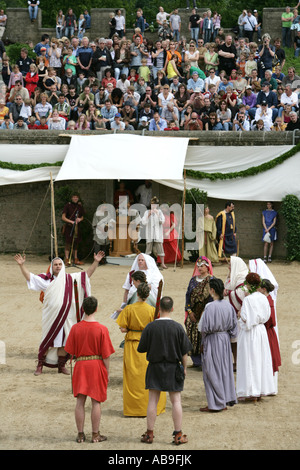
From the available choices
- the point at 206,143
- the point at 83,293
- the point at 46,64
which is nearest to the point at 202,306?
the point at 83,293

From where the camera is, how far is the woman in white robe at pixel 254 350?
10102 mm

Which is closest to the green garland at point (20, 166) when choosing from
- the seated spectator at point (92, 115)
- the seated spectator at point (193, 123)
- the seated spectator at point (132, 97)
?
the seated spectator at point (92, 115)

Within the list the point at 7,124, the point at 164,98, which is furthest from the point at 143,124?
the point at 7,124

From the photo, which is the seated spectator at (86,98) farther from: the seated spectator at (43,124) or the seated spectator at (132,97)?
the seated spectator at (43,124)

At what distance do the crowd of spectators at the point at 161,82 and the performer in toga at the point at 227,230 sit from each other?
259 centimetres

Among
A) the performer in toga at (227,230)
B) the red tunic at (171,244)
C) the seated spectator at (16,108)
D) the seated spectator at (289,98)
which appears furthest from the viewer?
the seated spectator at (16,108)

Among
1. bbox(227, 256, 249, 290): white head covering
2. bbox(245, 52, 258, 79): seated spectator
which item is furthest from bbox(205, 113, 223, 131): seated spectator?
bbox(227, 256, 249, 290): white head covering

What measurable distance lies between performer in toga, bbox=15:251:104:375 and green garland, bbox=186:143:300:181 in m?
9.45

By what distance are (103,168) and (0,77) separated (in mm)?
8215

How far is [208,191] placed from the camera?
66.3ft

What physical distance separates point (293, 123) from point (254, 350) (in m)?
11.2

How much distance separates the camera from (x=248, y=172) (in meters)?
20.1

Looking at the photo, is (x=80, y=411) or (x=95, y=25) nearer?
(x=80, y=411)

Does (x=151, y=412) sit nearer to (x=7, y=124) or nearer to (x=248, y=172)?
(x=248, y=172)
